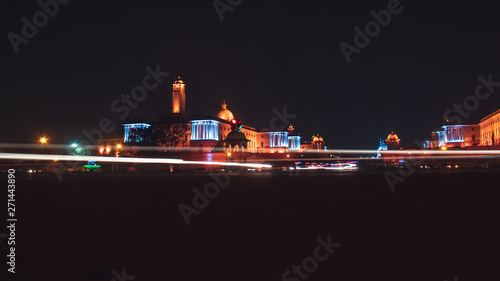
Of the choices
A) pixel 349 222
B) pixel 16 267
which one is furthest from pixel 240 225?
A: pixel 16 267

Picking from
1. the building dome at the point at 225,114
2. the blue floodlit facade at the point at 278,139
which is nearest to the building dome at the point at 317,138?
the blue floodlit facade at the point at 278,139

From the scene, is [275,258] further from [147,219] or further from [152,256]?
[147,219]

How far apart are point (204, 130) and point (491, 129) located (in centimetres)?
8092

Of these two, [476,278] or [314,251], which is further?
[314,251]

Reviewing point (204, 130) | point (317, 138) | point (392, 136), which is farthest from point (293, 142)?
point (204, 130)

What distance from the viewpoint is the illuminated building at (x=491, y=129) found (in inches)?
4055

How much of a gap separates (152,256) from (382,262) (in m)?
2.94

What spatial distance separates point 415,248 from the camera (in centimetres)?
543

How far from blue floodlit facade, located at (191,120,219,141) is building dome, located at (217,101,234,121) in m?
14.4
